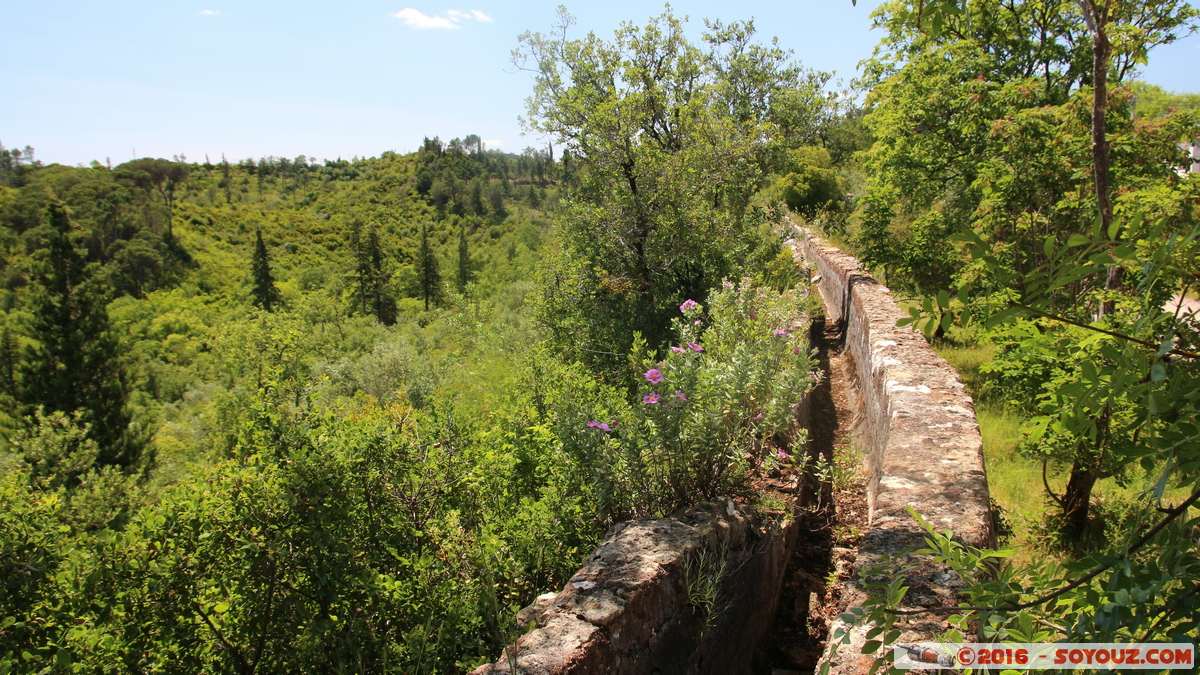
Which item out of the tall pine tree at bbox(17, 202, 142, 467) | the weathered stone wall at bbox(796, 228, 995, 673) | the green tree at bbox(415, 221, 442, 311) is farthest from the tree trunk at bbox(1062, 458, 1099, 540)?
the green tree at bbox(415, 221, 442, 311)

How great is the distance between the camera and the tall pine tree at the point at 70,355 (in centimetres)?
2216

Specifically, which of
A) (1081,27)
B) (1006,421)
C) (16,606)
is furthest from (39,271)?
(1081,27)

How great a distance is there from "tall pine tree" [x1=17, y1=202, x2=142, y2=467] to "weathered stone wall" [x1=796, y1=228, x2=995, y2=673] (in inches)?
1044

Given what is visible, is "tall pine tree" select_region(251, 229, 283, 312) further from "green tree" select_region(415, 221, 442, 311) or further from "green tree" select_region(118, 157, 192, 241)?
"green tree" select_region(118, 157, 192, 241)

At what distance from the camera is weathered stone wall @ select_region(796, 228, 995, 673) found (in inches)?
98.8

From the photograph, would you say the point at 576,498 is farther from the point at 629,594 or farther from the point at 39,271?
the point at 39,271

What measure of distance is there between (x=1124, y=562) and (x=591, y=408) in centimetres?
296

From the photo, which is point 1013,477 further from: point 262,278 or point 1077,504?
point 262,278

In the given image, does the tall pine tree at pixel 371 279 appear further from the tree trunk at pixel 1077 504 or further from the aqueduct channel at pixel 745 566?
the tree trunk at pixel 1077 504

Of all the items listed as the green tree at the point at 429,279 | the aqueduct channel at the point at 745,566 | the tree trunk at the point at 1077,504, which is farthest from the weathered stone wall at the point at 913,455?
the green tree at the point at 429,279

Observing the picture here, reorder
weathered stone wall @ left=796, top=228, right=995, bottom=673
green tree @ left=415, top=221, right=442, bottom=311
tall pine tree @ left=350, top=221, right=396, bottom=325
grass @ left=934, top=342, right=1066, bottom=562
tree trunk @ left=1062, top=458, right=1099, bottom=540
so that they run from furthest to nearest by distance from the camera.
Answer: green tree @ left=415, top=221, right=442, bottom=311 < tall pine tree @ left=350, top=221, right=396, bottom=325 < grass @ left=934, top=342, right=1066, bottom=562 < tree trunk @ left=1062, top=458, right=1099, bottom=540 < weathered stone wall @ left=796, top=228, right=995, bottom=673

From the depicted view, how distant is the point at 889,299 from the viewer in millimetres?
7172

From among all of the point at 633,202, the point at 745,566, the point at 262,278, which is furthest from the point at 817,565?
the point at 262,278

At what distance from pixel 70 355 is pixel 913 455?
28855 millimetres
